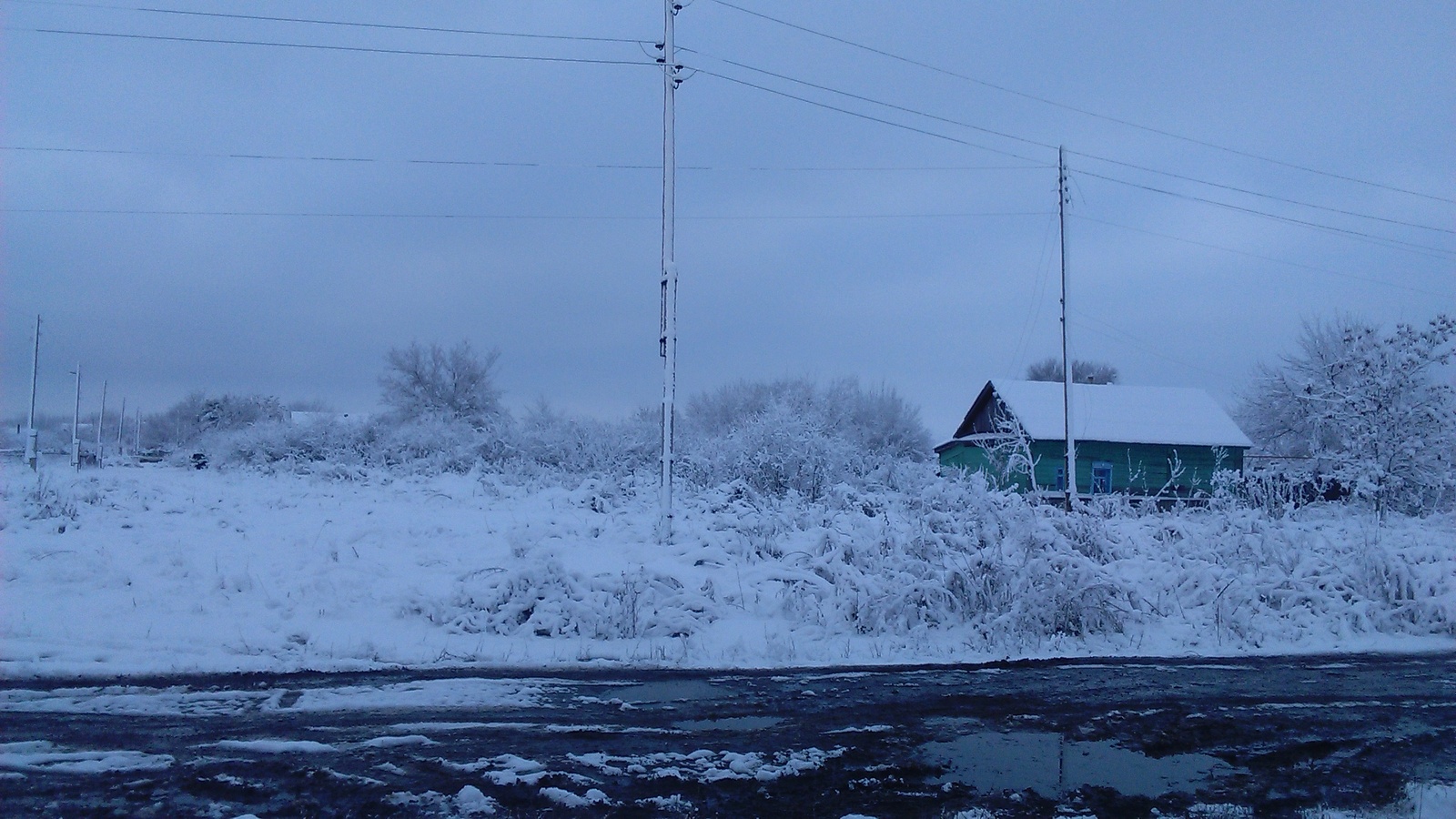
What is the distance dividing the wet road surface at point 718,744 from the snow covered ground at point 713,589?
1.21 m

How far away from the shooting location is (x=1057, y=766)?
6.00m

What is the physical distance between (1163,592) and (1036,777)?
7.80m

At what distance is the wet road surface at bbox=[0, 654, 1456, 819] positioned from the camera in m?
5.16

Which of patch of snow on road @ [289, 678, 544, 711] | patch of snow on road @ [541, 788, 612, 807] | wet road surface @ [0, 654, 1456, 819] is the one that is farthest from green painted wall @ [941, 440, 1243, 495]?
patch of snow on road @ [541, 788, 612, 807]

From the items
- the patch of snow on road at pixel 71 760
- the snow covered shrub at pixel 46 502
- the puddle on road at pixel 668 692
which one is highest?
the snow covered shrub at pixel 46 502

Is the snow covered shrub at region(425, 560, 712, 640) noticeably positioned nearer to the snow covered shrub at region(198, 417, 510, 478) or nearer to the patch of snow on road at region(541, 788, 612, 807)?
the patch of snow on road at region(541, 788, 612, 807)

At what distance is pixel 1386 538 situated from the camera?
14539 millimetres

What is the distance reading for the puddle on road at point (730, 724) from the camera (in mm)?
6711

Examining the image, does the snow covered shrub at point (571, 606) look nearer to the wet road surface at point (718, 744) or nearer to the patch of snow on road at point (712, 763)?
the wet road surface at point (718, 744)

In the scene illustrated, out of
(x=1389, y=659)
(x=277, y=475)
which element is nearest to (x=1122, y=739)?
(x=1389, y=659)

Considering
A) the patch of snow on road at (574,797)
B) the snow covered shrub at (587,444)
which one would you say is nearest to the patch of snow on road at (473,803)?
the patch of snow on road at (574,797)

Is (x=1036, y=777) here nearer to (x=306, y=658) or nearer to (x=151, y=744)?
(x=151, y=744)

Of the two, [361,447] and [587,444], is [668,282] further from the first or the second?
[361,447]

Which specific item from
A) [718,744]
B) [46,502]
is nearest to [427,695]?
[718,744]
